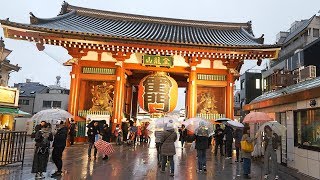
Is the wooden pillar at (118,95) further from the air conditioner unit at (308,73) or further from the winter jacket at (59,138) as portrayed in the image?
the air conditioner unit at (308,73)

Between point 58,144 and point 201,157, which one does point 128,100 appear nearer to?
point 201,157

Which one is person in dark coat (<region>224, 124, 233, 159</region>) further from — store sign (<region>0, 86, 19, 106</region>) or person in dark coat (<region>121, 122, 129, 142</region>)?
store sign (<region>0, 86, 19, 106</region>)

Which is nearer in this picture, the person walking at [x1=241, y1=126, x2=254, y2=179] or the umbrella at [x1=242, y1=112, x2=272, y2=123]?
the person walking at [x1=241, y1=126, x2=254, y2=179]

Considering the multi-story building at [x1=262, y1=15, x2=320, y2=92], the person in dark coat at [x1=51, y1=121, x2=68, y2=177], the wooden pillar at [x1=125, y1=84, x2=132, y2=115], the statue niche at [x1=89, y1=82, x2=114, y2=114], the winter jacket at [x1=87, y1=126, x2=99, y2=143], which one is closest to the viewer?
the person in dark coat at [x1=51, y1=121, x2=68, y2=177]

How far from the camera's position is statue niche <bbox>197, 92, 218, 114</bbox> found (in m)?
19.4

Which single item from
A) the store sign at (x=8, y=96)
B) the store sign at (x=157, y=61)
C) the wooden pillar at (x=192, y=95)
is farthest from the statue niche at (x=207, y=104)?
the store sign at (x=8, y=96)

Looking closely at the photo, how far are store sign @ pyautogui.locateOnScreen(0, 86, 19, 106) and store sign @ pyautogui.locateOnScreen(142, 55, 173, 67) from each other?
27.7 feet

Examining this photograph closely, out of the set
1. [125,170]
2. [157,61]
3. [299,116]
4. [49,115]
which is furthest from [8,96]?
[299,116]

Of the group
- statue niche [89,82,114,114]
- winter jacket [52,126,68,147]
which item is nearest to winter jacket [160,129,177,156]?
winter jacket [52,126,68,147]

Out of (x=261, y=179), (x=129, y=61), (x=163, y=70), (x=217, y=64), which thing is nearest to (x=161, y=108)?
(x=163, y=70)

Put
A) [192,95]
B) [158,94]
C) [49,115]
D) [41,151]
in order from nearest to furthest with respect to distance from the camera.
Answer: [41,151] < [49,115] < [158,94] < [192,95]

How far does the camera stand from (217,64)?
19.6 m

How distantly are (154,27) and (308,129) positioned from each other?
17246 mm

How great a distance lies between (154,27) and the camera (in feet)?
79.1
